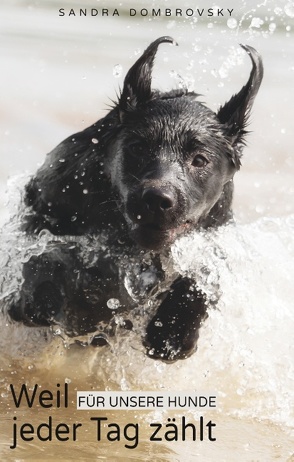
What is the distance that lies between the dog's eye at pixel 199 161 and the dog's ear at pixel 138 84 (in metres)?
0.39

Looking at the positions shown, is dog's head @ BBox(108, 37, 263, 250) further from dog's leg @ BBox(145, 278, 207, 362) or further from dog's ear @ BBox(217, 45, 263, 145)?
dog's leg @ BBox(145, 278, 207, 362)

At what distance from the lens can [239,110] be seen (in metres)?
4.35

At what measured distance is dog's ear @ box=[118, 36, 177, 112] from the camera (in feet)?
13.7

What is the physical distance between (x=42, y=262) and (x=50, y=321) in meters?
0.28

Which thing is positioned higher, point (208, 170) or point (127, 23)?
point (208, 170)

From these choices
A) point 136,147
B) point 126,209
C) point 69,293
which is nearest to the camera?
point 126,209

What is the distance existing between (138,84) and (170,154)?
0.41 meters

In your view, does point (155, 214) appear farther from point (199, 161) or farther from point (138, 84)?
point (138, 84)

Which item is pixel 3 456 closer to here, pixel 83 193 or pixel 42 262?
pixel 42 262

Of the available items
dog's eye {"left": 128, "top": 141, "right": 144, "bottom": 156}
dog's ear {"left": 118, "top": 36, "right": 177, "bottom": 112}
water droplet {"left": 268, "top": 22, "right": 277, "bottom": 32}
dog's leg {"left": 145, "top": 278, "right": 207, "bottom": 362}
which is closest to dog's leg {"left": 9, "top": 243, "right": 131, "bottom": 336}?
dog's leg {"left": 145, "top": 278, "right": 207, "bottom": 362}

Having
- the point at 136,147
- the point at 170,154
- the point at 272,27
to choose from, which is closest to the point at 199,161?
the point at 170,154

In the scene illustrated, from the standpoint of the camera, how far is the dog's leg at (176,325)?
4227 millimetres

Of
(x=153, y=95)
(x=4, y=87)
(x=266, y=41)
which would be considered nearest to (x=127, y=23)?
(x=266, y=41)

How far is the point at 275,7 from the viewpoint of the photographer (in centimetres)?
1147
